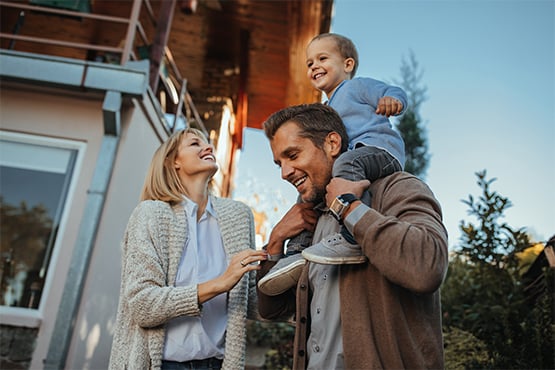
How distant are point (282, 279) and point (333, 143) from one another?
21.3 inches

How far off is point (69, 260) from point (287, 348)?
243 centimetres

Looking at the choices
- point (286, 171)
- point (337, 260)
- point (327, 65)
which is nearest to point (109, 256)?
point (327, 65)

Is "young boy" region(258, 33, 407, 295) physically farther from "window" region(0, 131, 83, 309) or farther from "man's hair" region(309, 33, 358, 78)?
"window" region(0, 131, 83, 309)

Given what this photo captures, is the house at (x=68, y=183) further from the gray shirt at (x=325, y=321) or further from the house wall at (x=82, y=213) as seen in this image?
the gray shirt at (x=325, y=321)

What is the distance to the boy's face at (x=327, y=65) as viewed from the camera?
241 cm

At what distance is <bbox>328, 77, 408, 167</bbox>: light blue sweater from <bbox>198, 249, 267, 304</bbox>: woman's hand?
57cm

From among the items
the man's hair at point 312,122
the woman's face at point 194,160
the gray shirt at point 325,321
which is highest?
the woman's face at point 194,160

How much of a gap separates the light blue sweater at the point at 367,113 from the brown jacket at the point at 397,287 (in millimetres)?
483

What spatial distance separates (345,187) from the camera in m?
1.49

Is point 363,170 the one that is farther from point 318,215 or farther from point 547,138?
point 547,138

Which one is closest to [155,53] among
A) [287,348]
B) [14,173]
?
[14,173]

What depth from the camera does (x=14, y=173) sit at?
4.98m

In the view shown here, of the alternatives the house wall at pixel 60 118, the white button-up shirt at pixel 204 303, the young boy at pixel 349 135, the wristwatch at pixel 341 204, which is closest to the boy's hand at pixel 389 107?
the young boy at pixel 349 135

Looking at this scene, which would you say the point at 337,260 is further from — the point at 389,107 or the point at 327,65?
the point at 327,65
